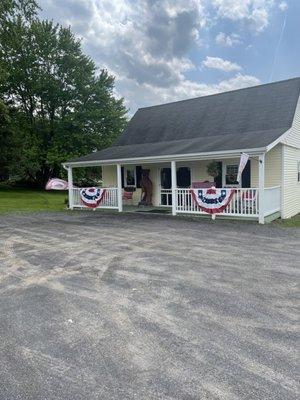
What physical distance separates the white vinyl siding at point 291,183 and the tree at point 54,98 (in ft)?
68.0

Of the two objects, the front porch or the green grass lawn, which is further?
the green grass lawn

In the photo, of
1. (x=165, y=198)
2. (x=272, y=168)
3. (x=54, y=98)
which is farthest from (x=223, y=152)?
(x=54, y=98)

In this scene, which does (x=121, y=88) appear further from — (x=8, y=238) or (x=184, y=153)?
(x=8, y=238)

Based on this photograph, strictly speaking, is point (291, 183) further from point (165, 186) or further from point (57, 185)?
point (57, 185)

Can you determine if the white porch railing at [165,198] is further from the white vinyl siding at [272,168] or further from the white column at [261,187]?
the white column at [261,187]

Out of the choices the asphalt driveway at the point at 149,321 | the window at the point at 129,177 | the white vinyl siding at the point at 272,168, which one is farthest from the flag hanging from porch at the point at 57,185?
the white vinyl siding at the point at 272,168

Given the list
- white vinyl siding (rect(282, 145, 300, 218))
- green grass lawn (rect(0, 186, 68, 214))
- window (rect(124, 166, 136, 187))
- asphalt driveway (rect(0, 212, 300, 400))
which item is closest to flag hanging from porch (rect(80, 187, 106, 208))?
green grass lawn (rect(0, 186, 68, 214))

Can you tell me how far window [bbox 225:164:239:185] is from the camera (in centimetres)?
1376

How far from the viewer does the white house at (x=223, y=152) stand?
1162 cm

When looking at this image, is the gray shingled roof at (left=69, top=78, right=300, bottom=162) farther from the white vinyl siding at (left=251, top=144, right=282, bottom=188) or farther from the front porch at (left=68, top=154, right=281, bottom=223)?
the front porch at (left=68, top=154, right=281, bottom=223)

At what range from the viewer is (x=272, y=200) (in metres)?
11.7

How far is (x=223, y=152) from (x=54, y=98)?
24.0m

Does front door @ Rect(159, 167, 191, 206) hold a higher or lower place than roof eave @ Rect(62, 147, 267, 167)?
lower

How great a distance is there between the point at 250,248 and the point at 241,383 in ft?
16.9
